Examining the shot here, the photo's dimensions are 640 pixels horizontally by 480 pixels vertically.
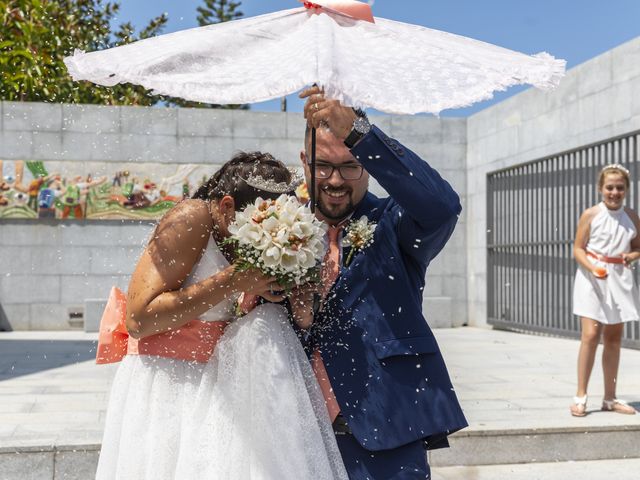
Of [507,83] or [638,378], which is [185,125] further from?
[507,83]

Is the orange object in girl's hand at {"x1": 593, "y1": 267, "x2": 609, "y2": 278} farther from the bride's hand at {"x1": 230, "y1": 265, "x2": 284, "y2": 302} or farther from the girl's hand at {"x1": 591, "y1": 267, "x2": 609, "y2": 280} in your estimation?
the bride's hand at {"x1": 230, "y1": 265, "x2": 284, "y2": 302}

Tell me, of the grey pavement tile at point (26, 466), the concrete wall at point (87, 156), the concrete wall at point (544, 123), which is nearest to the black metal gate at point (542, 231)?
the concrete wall at point (544, 123)

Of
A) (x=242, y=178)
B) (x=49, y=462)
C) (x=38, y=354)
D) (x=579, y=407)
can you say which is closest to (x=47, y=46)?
(x=38, y=354)

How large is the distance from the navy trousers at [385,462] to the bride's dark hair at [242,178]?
81 centimetres

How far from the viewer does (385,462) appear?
8.66 feet

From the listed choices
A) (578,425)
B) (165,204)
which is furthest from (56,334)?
(578,425)

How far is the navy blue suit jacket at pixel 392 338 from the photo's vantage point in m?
2.60

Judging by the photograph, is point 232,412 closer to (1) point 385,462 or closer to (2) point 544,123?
(1) point 385,462

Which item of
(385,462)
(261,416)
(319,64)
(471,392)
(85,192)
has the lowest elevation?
(471,392)

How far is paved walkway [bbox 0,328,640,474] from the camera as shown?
5.91 meters

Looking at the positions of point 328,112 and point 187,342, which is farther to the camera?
point 187,342

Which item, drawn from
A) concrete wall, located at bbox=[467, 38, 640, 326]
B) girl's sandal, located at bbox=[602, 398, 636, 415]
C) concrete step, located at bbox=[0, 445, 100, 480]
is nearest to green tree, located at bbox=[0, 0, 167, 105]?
concrete step, located at bbox=[0, 445, 100, 480]

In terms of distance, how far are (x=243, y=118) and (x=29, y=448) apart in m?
10.3

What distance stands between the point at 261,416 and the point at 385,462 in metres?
0.40
